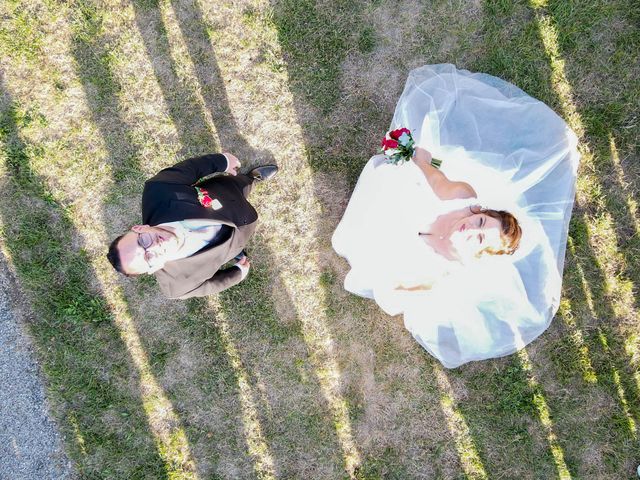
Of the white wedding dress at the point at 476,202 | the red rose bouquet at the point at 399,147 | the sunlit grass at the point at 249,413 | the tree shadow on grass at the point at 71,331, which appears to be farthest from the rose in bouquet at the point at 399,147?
the tree shadow on grass at the point at 71,331

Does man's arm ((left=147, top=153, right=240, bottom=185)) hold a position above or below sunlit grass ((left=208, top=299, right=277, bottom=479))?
above

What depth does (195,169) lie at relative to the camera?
182 inches

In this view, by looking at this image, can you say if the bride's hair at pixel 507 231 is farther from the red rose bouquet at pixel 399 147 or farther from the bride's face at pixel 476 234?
the red rose bouquet at pixel 399 147

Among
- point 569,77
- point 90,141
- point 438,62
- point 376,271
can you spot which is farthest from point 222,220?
point 569,77

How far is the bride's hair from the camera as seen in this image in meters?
3.83

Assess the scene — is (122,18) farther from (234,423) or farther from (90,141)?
(234,423)

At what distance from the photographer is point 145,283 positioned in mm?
5645

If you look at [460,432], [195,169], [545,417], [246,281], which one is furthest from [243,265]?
[545,417]

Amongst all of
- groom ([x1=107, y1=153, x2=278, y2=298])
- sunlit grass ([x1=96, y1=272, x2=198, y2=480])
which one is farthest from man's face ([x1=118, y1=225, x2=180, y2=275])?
sunlit grass ([x1=96, y1=272, x2=198, y2=480])

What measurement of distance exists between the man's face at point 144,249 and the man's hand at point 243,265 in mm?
1417

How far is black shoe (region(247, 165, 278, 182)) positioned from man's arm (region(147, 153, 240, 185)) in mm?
220

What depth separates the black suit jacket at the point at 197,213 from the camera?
4.09 meters

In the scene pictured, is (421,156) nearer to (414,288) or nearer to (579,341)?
(414,288)

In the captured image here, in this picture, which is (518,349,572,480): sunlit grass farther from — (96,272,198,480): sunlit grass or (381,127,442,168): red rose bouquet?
(96,272,198,480): sunlit grass
